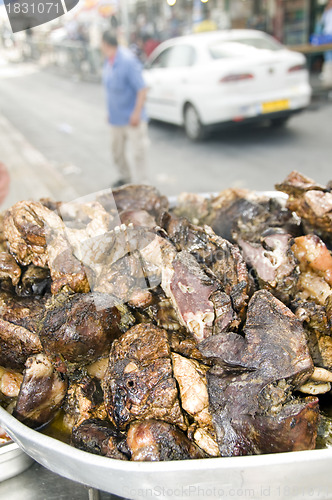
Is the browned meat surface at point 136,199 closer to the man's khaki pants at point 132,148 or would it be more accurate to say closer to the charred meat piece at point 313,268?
the charred meat piece at point 313,268

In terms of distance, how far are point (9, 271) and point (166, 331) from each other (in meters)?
0.77

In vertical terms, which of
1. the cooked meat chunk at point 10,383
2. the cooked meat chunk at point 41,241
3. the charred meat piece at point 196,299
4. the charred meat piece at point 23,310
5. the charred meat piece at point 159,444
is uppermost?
the cooked meat chunk at point 41,241

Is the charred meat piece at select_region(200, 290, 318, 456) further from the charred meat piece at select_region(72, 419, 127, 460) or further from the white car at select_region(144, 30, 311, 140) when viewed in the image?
the white car at select_region(144, 30, 311, 140)

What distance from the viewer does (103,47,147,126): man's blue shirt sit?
232 inches

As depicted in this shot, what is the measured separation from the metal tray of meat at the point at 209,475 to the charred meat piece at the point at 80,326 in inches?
13.9

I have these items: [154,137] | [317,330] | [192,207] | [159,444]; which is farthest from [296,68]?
[159,444]

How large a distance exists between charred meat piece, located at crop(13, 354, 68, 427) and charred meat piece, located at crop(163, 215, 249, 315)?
2.44 ft

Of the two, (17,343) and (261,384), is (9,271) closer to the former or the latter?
(17,343)

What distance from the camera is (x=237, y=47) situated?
26.1 ft

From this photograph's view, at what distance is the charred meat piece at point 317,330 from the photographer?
5.39 ft

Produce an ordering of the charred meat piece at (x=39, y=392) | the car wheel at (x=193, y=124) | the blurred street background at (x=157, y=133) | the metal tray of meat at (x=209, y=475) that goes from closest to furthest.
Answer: the metal tray of meat at (x=209, y=475) → the charred meat piece at (x=39, y=392) → the blurred street background at (x=157, y=133) → the car wheel at (x=193, y=124)

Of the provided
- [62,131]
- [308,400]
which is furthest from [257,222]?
[62,131]

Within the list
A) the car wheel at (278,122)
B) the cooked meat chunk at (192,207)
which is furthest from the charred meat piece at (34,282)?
the car wheel at (278,122)

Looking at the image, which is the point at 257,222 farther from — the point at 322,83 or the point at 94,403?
the point at 322,83
